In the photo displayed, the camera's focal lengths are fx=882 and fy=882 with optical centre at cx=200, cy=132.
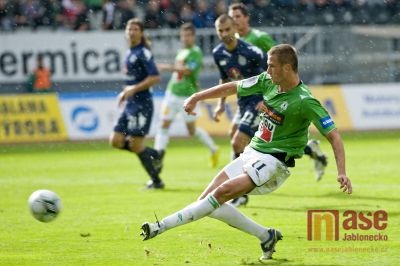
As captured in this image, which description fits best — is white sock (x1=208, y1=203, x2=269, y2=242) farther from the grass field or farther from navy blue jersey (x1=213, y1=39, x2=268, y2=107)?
navy blue jersey (x1=213, y1=39, x2=268, y2=107)

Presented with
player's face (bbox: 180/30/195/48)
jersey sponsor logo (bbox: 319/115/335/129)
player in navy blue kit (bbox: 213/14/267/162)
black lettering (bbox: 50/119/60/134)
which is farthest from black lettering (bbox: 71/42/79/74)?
jersey sponsor logo (bbox: 319/115/335/129)

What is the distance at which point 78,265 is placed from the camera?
7.76 metres

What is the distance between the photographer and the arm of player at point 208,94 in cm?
791

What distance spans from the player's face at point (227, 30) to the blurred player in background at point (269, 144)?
139 inches

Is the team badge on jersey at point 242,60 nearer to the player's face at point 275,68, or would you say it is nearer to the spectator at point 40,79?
the player's face at point 275,68

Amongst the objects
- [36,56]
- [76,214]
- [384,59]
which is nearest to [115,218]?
[76,214]

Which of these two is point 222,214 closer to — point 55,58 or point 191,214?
point 191,214

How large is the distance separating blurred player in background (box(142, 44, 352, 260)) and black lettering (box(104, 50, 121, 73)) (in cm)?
1918

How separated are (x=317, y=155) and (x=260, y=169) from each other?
532 centimetres

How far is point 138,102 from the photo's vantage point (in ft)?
43.8

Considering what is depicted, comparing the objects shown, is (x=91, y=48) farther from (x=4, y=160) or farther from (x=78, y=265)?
(x=78, y=265)

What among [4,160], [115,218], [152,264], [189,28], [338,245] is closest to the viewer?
[152,264]

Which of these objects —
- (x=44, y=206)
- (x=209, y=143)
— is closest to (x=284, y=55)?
(x=44, y=206)

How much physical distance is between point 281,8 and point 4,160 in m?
12.9
